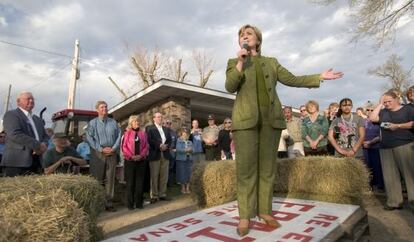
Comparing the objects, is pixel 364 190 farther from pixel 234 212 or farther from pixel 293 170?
pixel 234 212

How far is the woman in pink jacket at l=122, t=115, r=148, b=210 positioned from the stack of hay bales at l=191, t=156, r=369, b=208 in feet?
5.14

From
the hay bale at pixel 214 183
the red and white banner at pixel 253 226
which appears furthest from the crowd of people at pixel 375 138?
the red and white banner at pixel 253 226

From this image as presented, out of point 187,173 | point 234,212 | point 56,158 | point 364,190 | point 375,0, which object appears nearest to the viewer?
point 234,212

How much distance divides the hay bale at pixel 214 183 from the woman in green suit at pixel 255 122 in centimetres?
258

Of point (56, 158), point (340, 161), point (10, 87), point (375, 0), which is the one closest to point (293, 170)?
point (340, 161)

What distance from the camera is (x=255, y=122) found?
351cm

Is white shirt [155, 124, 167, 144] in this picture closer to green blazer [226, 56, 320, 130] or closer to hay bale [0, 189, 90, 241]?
green blazer [226, 56, 320, 130]

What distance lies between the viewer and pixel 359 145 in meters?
6.50

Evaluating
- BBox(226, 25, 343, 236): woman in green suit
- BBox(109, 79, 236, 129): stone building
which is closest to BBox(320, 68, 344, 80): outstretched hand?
BBox(226, 25, 343, 236): woman in green suit

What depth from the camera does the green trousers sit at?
3.54 m

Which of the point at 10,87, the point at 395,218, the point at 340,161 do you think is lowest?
the point at 395,218

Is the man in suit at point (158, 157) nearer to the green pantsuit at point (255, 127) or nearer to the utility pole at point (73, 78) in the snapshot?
the green pantsuit at point (255, 127)

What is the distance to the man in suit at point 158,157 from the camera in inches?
326

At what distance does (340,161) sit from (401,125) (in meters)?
1.17
